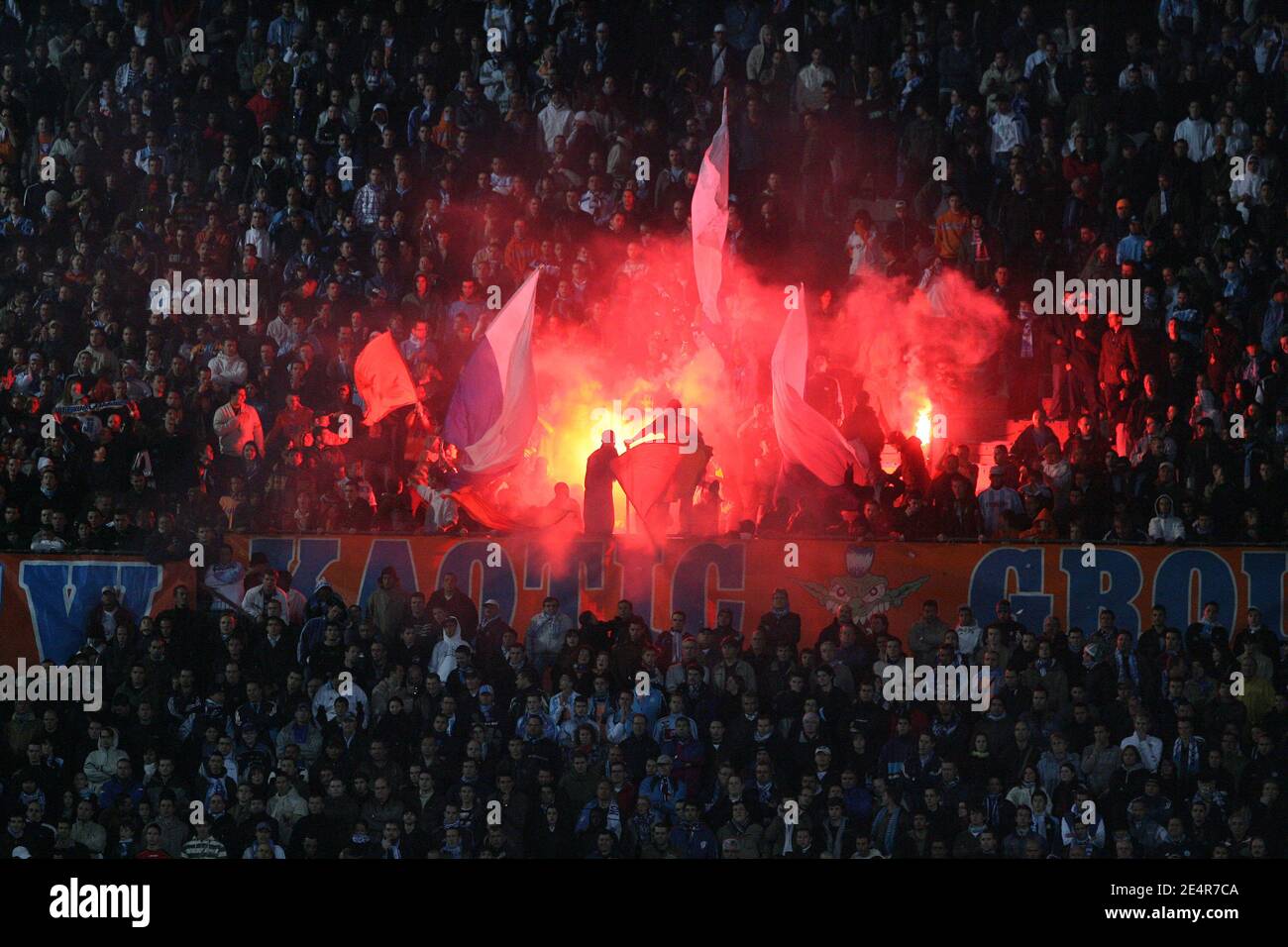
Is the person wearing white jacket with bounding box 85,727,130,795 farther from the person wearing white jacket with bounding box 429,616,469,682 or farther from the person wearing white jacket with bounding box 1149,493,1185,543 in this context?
the person wearing white jacket with bounding box 1149,493,1185,543

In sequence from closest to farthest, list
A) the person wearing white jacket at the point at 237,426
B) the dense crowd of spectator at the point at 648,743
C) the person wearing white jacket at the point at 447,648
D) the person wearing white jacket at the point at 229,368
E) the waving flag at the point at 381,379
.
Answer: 1. the dense crowd of spectator at the point at 648,743
2. the person wearing white jacket at the point at 447,648
3. the person wearing white jacket at the point at 237,426
4. the waving flag at the point at 381,379
5. the person wearing white jacket at the point at 229,368

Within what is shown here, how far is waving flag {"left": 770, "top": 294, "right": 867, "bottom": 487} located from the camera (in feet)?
55.7

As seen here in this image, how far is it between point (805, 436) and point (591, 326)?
2.43 metres

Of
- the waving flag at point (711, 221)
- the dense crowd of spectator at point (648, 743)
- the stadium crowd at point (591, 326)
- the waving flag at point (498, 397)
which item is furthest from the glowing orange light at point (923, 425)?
the waving flag at point (498, 397)

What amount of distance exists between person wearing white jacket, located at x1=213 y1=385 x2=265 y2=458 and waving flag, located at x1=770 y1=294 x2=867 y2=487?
4.04 metres

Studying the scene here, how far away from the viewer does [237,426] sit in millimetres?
17438

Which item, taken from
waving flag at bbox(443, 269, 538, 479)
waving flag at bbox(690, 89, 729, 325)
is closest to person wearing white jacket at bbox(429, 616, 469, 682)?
waving flag at bbox(443, 269, 538, 479)

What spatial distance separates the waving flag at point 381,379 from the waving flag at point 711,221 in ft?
8.45

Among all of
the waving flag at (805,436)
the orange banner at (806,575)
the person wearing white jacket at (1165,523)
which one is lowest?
the orange banner at (806,575)

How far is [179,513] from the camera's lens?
16.8 metres

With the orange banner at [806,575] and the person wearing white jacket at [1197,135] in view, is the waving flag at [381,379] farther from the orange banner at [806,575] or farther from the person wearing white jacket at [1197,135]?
the person wearing white jacket at [1197,135]

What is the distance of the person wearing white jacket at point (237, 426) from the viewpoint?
56.9 ft

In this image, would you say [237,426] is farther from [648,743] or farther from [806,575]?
[806,575]
